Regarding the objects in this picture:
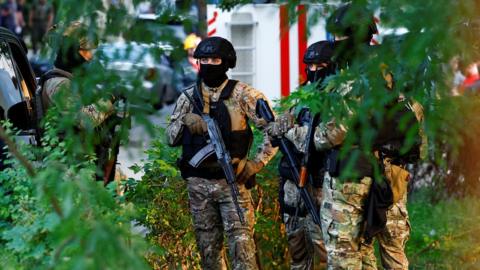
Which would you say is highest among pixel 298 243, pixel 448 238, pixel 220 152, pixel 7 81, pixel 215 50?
pixel 215 50

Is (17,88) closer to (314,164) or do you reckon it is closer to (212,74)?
(212,74)

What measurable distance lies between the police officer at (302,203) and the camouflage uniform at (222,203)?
0.81 ft

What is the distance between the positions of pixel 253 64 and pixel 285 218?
6505 mm

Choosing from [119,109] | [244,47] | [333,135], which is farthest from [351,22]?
[244,47]

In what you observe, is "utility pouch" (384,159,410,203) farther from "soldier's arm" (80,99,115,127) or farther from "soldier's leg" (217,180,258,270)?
"soldier's arm" (80,99,115,127)

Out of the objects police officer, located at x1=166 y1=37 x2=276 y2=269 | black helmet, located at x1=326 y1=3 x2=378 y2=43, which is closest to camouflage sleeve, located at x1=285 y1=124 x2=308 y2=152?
police officer, located at x1=166 y1=37 x2=276 y2=269

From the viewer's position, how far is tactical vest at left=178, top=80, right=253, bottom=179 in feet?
25.0

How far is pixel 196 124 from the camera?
24.9 feet

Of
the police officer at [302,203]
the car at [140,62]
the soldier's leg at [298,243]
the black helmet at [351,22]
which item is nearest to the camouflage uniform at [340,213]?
the police officer at [302,203]

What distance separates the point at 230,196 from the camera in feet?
25.2

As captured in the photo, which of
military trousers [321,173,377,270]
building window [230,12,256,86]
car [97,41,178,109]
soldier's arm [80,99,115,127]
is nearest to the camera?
car [97,41,178,109]

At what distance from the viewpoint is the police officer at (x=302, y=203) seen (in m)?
7.17

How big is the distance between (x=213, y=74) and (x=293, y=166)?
0.77 metres

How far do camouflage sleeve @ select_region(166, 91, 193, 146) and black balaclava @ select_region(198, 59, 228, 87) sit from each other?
6.1 inches
